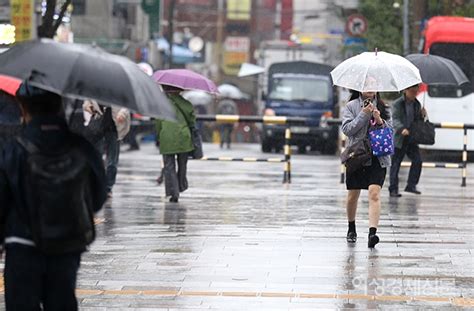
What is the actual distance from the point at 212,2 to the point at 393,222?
2740 inches

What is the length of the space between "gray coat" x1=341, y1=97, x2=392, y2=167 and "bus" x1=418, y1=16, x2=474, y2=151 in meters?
17.2

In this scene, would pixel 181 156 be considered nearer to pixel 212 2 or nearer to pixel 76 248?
pixel 76 248

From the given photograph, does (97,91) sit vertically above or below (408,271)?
above

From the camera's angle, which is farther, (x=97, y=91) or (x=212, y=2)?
(x=212, y=2)

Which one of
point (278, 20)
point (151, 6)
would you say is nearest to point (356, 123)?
point (151, 6)

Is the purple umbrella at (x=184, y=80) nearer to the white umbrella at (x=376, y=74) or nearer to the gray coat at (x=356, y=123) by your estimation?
the white umbrella at (x=376, y=74)

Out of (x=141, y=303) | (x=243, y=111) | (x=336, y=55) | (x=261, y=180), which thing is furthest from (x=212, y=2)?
(x=141, y=303)

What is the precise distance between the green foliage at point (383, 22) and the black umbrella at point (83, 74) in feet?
115

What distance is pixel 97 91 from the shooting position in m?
6.60

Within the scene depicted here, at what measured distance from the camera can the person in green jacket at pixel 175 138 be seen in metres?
17.0

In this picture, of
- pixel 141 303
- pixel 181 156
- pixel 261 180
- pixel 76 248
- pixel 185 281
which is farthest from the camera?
pixel 261 180

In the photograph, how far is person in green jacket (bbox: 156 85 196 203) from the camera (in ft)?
55.8

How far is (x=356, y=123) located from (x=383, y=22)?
1229 inches

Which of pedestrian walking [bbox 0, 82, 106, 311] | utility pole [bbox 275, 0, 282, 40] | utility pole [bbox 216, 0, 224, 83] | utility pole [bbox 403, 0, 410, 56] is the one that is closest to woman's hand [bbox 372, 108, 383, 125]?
pedestrian walking [bbox 0, 82, 106, 311]
